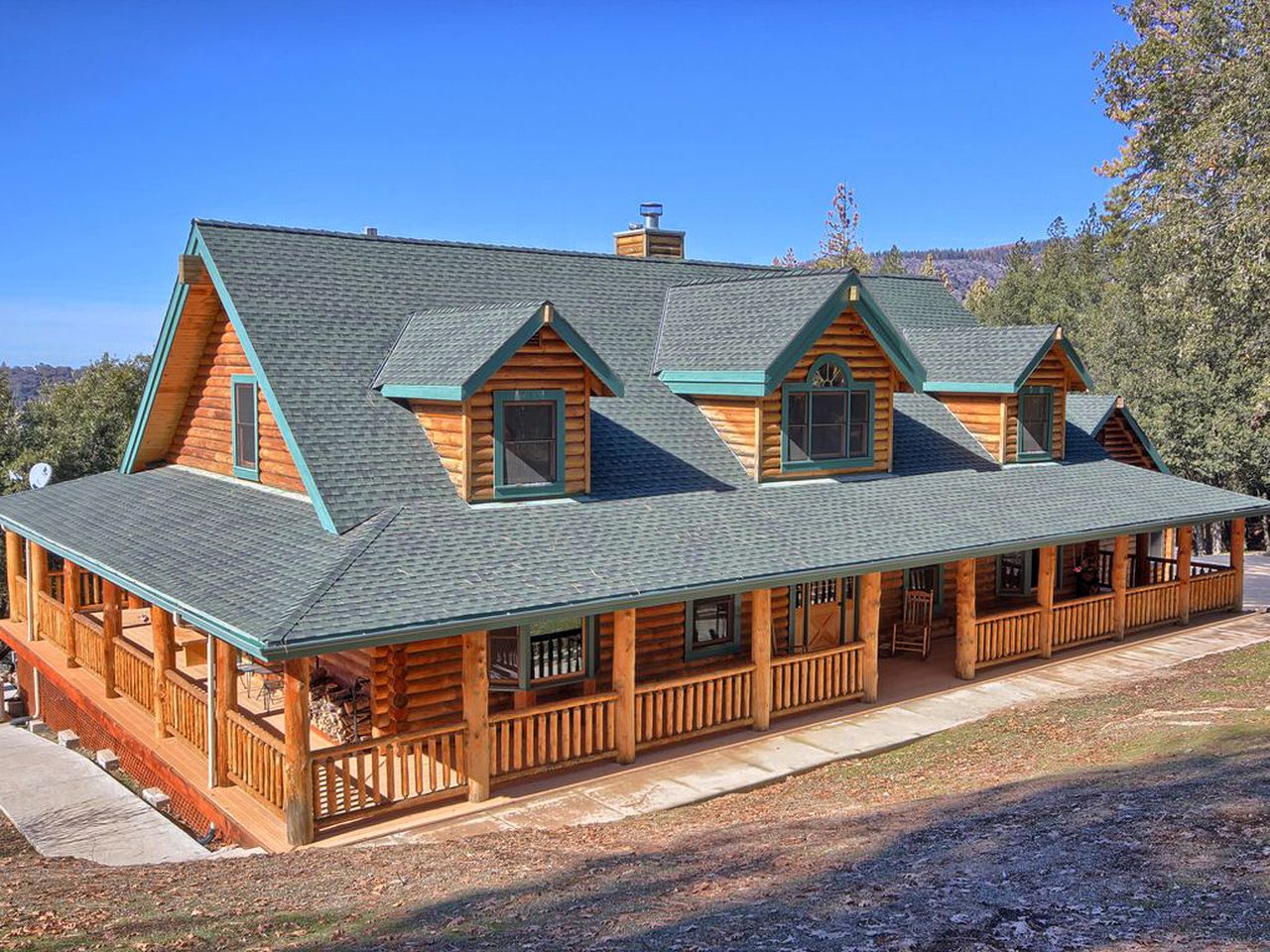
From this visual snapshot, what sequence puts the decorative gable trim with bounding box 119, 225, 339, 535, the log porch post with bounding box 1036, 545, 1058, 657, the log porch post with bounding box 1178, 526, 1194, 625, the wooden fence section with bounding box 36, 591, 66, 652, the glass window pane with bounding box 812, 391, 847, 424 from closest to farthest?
the decorative gable trim with bounding box 119, 225, 339, 535
the glass window pane with bounding box 812, 391, 847, 424
the log porch post with bounding box 1036, 545, 1058, 657
the wooden fence section with bounding box 36, 591, 66, 652
the log porch post with bounding box 1178, 526, 1194, 625

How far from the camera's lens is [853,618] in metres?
18.2

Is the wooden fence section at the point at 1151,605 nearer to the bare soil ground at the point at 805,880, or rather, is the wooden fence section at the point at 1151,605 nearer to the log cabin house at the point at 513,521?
the log cabin house at the point at 513,521

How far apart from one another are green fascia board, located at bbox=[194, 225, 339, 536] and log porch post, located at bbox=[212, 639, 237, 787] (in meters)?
1.85

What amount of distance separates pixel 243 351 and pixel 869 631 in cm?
976

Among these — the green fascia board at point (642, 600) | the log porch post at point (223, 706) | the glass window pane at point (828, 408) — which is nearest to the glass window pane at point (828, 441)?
the glass window pane at point (828, 408)

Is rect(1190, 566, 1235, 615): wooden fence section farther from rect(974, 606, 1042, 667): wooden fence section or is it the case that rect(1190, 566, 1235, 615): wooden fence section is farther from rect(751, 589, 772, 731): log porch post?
rect(751, 589, 772, 731): log porch post

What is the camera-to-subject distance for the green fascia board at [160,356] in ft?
54.3

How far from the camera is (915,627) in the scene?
1892 centimetres

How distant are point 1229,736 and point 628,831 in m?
6.95

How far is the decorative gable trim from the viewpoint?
44.9ft

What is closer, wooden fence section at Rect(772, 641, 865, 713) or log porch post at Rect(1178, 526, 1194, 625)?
wooden fence section at Rect(772, 641, 865, 713)

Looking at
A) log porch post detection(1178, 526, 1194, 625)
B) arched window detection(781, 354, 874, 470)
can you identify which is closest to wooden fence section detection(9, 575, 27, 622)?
arched window detection(781, 354, 874, 470)

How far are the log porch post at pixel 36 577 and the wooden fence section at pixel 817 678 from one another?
1293 centimetres

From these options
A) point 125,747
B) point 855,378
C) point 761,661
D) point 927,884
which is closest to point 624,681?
point 761,661
